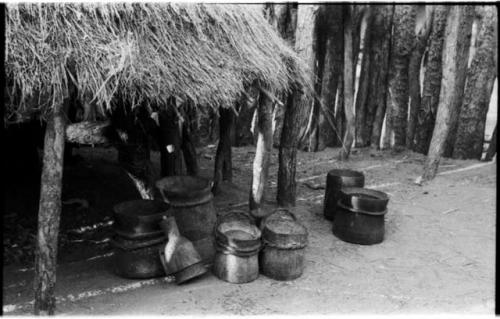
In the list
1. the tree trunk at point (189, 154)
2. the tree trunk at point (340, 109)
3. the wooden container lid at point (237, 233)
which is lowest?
the wooden container lid at point (237, 233)

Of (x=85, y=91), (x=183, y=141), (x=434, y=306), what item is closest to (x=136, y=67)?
(x=85, y=91)

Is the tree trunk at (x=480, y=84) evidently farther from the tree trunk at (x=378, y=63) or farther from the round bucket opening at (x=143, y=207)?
the round bucket opening at (x=143, y=207)

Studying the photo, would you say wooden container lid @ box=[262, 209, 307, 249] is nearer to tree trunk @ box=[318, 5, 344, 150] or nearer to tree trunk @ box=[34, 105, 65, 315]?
tree trunk @ box=[34, 105, 65, 315]

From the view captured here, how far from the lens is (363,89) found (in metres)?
9.43

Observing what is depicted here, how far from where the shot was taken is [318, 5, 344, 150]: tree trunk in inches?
353

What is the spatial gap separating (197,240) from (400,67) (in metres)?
6.07

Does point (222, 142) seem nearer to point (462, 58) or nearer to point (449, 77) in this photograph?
point (449, 77)

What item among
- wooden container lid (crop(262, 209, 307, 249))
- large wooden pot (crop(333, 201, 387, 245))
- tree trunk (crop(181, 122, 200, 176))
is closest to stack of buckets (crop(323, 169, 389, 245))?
large wooden pot (crop(333, 201, 387, 245))

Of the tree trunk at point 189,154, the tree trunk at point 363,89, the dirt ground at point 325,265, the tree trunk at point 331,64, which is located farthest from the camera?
the tree trunk at point 363,89

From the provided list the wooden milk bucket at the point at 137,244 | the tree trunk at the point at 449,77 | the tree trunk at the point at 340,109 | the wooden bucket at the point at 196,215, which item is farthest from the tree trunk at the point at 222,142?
the tree trunk at the point at 449,77

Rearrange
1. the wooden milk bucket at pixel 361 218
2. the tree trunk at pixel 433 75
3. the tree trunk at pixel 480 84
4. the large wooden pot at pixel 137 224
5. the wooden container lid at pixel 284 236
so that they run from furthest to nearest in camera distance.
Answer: the tree trunk at pixel 433 75 → the tree trunk at pixel 480 84 → the wooden milk bucket at pixel 361 218 → the wooden container lid at pixel 284 236 → the large wooden pot at pixel 137 224

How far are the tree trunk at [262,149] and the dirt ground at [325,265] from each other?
0.81 metres

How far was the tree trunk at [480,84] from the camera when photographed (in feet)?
27.2

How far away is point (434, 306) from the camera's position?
172 inches
